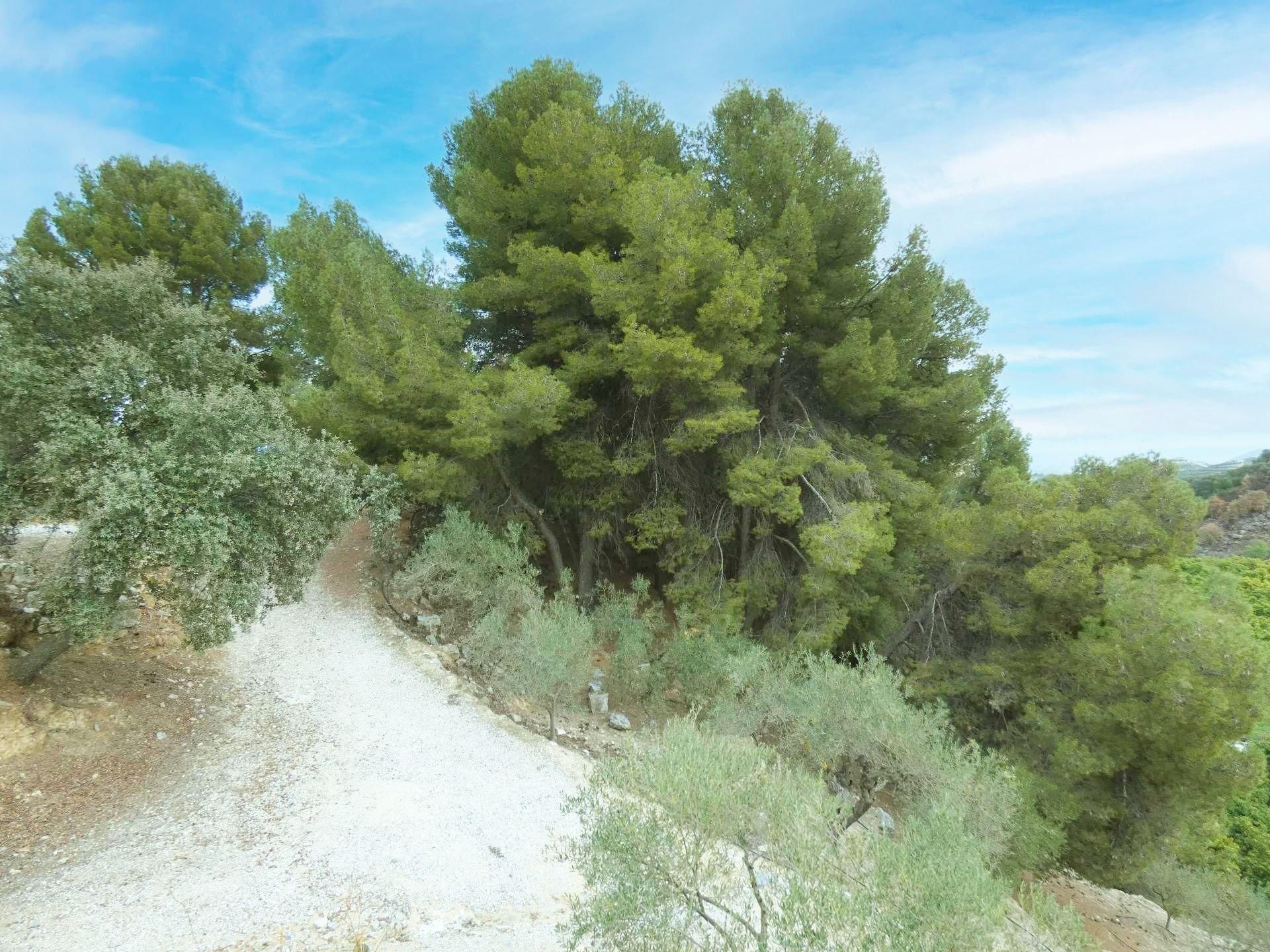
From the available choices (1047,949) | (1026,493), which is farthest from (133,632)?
(1026,493)

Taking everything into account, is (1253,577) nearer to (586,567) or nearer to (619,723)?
(586,567)

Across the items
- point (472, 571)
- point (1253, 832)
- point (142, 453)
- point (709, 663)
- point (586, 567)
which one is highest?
point (142, 453)

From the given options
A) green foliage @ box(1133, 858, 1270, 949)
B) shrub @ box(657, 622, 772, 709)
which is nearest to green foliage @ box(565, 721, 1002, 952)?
shrub @ box(657, 622, 772, 709)

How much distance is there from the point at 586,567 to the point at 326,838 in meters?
8.52

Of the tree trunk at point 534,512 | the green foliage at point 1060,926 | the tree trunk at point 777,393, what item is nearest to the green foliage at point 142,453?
the tree trunk at point 534,512

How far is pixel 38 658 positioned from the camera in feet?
24.2

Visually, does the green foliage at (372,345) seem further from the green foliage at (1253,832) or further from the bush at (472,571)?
the green foliage at (1253,832)

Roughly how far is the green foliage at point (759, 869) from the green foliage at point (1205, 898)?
1035 centimetres

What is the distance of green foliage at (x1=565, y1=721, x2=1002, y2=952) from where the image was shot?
374 cm

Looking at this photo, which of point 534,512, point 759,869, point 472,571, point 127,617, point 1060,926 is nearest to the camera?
point 1060,926

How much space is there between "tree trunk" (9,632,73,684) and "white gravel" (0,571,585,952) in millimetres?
1837

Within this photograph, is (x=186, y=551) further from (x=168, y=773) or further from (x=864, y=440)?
(x=864, y=440)

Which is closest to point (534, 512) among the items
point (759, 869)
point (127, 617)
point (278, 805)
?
point (127, 617)

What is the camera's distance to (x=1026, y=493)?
11.5 meters
